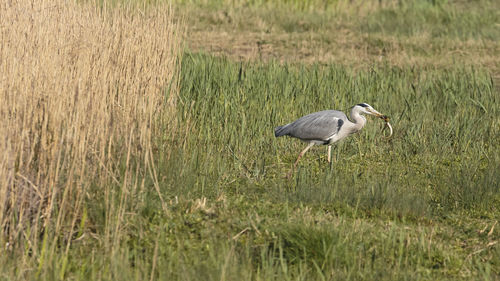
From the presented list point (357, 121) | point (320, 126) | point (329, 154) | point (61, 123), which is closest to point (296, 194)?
point (320, 126)

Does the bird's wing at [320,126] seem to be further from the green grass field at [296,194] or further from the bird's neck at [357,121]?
the green grass field at [296,194]

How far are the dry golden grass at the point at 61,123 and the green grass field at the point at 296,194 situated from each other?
0.10 m

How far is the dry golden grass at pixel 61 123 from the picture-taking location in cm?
488

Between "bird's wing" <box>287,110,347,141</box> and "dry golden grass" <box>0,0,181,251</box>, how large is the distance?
1.18m

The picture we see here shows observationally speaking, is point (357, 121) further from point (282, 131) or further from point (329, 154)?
point (282, 131)

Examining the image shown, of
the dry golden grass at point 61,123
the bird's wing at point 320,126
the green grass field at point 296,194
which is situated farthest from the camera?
the bird's wing at point 320,126

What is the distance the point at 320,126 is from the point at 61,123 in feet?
7.68

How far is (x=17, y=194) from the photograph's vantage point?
484 cm

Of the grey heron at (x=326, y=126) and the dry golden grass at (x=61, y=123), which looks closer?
the dry golden grass at (x=61, y=123)

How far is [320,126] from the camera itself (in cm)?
684

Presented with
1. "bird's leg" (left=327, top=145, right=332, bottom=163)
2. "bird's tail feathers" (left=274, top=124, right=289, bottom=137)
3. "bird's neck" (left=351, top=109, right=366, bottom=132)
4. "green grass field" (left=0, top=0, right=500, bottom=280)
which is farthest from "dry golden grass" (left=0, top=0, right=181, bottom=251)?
"bird's neck" (left=351, top=109, right=366, bottom=132)

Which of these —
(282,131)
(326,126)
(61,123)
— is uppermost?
(61,123)

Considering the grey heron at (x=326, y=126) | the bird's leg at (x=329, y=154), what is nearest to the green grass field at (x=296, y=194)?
the bird's leg at (x=329, y=154)

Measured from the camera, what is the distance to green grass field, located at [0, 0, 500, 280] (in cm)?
467
